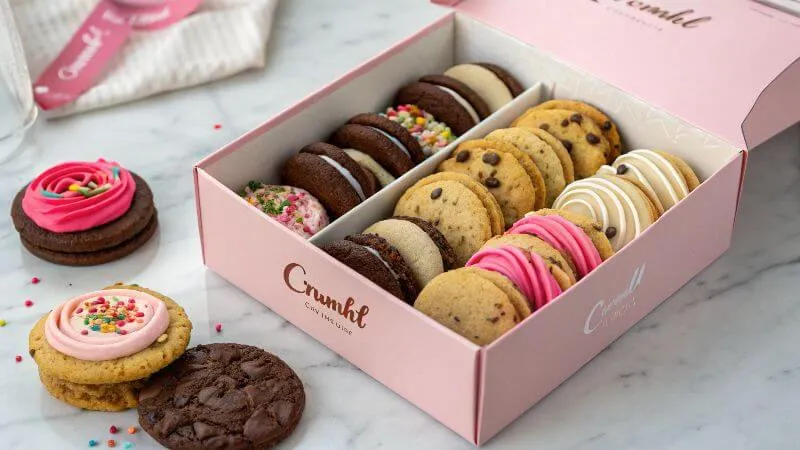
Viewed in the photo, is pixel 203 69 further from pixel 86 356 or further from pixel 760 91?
pixel 760 91

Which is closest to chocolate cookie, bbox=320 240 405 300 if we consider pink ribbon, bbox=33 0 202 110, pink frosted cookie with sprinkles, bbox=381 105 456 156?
pink frosted cookie with sprinkles, bbox=381 105 456 156

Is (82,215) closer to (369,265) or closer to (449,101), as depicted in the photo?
(369,265)

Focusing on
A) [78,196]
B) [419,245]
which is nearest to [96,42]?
[78,196]

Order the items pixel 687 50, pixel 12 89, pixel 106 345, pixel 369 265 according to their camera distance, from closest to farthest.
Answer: pixel 106 345, pixel 369 265, pixel 687 50, pixel 12 89

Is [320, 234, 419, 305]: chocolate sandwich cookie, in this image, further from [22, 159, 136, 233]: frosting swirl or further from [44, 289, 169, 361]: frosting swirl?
[22, 159, 136, 233]: frosting swirl

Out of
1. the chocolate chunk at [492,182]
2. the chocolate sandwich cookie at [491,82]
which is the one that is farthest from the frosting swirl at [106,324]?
the chocolate sandwich cookie at [491,82]

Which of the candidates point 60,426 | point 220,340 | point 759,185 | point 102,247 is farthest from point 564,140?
point 60,426
